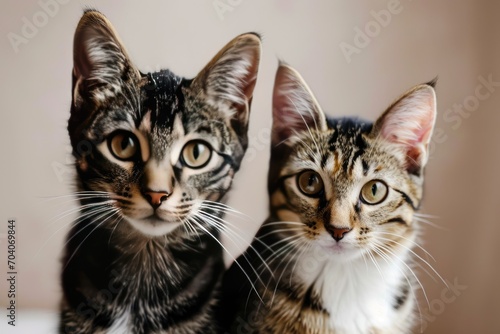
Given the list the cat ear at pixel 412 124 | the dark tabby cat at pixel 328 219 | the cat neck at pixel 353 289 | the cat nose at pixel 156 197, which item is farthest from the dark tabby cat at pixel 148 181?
the cat ear at pixel 412 124

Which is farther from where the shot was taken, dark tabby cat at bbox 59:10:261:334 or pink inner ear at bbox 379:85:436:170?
pink inner ear at bbox 379:85:436:170

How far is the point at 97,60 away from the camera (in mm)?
1174

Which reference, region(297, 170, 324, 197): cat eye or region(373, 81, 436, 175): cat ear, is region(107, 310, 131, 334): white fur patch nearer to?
region(297, 170, 324, 197): cat eye

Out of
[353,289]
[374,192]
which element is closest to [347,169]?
[374,192]

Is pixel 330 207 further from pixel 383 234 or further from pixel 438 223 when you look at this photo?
pixel 438 223

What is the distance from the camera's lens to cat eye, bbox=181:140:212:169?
3.88 ft

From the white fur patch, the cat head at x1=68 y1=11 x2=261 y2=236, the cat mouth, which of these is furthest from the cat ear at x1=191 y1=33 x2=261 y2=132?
the white fur patch

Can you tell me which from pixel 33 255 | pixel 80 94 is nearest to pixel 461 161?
pixel 80 94

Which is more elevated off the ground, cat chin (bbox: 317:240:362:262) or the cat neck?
cat chin (bbox: 317:240:362:262)

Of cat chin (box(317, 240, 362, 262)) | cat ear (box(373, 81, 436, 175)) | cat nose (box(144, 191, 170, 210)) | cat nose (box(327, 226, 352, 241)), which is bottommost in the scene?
cat chin (box(317, 240, 362, 262))

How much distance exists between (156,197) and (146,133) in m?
0.15

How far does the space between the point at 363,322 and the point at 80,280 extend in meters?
0.69

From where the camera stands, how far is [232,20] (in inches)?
50.0

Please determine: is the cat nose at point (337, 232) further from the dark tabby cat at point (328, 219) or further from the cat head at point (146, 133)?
the cat head at point (146, 133)
